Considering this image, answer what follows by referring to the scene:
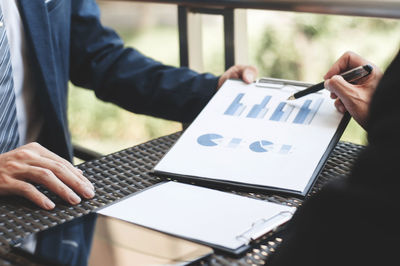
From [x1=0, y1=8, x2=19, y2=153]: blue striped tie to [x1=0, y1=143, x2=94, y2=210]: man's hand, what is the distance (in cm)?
42

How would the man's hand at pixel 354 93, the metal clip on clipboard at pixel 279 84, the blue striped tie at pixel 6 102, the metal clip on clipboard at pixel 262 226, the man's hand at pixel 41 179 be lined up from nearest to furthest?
the metal clip on clipboard at pixel 262 226
the man's hand at pixel 41 179
the man's hand at pixel 354 93
the metal clip on clipboard at pixel 279 84
the blue striped tie at pixel 6 102

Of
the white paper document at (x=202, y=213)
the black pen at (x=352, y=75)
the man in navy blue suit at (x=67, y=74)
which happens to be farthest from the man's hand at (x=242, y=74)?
the white paper document at (x=202, y=213)

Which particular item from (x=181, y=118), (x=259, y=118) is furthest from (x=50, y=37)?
(x=259, y=118)

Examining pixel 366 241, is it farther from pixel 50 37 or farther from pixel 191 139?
pixel 50 37

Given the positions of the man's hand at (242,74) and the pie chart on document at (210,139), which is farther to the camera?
the man's hand at (242,74)

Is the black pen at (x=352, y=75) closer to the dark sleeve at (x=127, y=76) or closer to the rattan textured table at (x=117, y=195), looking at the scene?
the rattan textured table at (x=117, y=195)

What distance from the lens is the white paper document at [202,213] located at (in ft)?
2.78

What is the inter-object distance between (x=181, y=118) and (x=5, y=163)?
21.4 inches

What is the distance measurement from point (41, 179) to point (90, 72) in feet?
2.33

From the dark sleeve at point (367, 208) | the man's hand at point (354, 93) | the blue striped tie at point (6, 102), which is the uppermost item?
the dark sleeve at point (367, 208)

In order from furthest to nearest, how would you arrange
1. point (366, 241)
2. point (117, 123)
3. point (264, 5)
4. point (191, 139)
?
point (117, 123) → point (264, 5) → point (191, 139) → point (366, 241)

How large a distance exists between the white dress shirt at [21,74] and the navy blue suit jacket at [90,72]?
28 mm

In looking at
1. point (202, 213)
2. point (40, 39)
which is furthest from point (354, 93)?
point (40, 39)

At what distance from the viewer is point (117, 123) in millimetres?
6223
